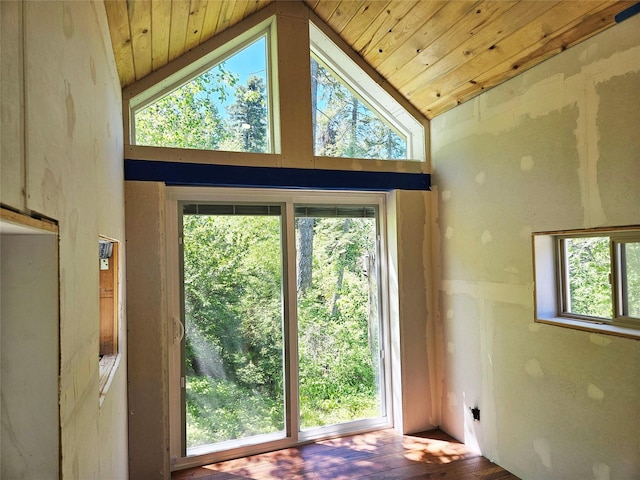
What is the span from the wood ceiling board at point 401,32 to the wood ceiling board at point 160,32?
1579mm

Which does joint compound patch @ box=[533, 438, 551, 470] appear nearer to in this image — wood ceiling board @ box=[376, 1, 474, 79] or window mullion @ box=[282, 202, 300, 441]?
window mullion @ box=[282, 202, 300, 441]

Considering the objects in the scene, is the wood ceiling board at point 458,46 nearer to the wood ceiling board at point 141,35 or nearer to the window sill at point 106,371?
the wood ceiling board at point 141,35

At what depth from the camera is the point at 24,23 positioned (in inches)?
30.0

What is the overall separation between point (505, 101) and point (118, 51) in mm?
2575

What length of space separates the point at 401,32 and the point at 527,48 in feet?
2.88

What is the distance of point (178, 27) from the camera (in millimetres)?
2486

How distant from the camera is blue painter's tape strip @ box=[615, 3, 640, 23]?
1915 mm

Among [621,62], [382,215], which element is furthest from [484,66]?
[382,215]

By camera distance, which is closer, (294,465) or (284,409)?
(294,465)

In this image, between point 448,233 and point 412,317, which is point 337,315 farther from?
point 448,233

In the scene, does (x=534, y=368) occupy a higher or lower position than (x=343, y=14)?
lower

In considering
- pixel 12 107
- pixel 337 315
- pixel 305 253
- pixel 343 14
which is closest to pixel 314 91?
pixel 343 14

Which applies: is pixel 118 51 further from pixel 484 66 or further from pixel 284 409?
pixel 284 409

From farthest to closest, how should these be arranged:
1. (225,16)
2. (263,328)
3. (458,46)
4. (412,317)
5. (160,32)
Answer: (412,317)
(263,328)
(225,16)
(458,46)
(160,32)
